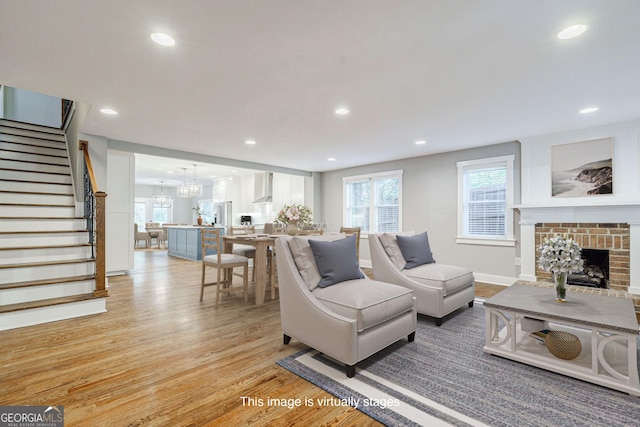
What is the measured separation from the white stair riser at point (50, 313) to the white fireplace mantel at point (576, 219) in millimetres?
5956

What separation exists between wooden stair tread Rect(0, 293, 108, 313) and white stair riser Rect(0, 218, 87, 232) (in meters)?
1.07

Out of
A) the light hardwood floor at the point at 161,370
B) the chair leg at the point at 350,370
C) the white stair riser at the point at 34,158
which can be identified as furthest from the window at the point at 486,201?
the white stair riser at the point at 34,158

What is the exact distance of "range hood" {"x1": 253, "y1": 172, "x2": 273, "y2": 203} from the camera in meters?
9.23

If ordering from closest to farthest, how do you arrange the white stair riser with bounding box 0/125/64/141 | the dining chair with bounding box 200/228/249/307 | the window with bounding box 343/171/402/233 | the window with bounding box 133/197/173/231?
the dining chair with bounding box 200/228/249/307
the white stair riser with bounding box 0/125/64/141
the window with bounding box 343/171/402/233
the window with bounding box 133/197/173/231

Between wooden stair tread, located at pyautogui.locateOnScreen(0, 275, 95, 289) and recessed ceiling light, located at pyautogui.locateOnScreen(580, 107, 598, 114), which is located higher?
recessed ceiling light, located at pyautogui.locateOnScreen(580, 107, 598, 114)

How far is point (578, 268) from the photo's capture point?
7.79 ft

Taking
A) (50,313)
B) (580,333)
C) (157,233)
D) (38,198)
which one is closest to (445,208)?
(580,333)

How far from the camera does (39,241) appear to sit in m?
3.81

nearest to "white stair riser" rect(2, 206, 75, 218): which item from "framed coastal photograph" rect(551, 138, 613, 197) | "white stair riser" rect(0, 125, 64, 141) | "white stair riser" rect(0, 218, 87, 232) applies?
"white stair riser" rect(0, 218, 87, 232)

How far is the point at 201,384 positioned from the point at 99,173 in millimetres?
4132

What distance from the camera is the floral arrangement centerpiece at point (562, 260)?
2348 millimetres

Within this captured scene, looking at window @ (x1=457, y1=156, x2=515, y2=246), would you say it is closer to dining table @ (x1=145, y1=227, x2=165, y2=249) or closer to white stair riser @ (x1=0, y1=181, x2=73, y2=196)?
white stair riser @ (x1=0, y1=181, x2=73, y2=196)

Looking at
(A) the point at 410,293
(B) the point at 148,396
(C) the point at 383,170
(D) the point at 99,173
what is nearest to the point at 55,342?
(B) the point at 148,396

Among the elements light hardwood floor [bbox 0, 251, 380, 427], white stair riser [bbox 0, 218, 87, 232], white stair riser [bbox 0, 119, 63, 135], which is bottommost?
light hardwood floor [bbox 0, 251, 380, 427]
